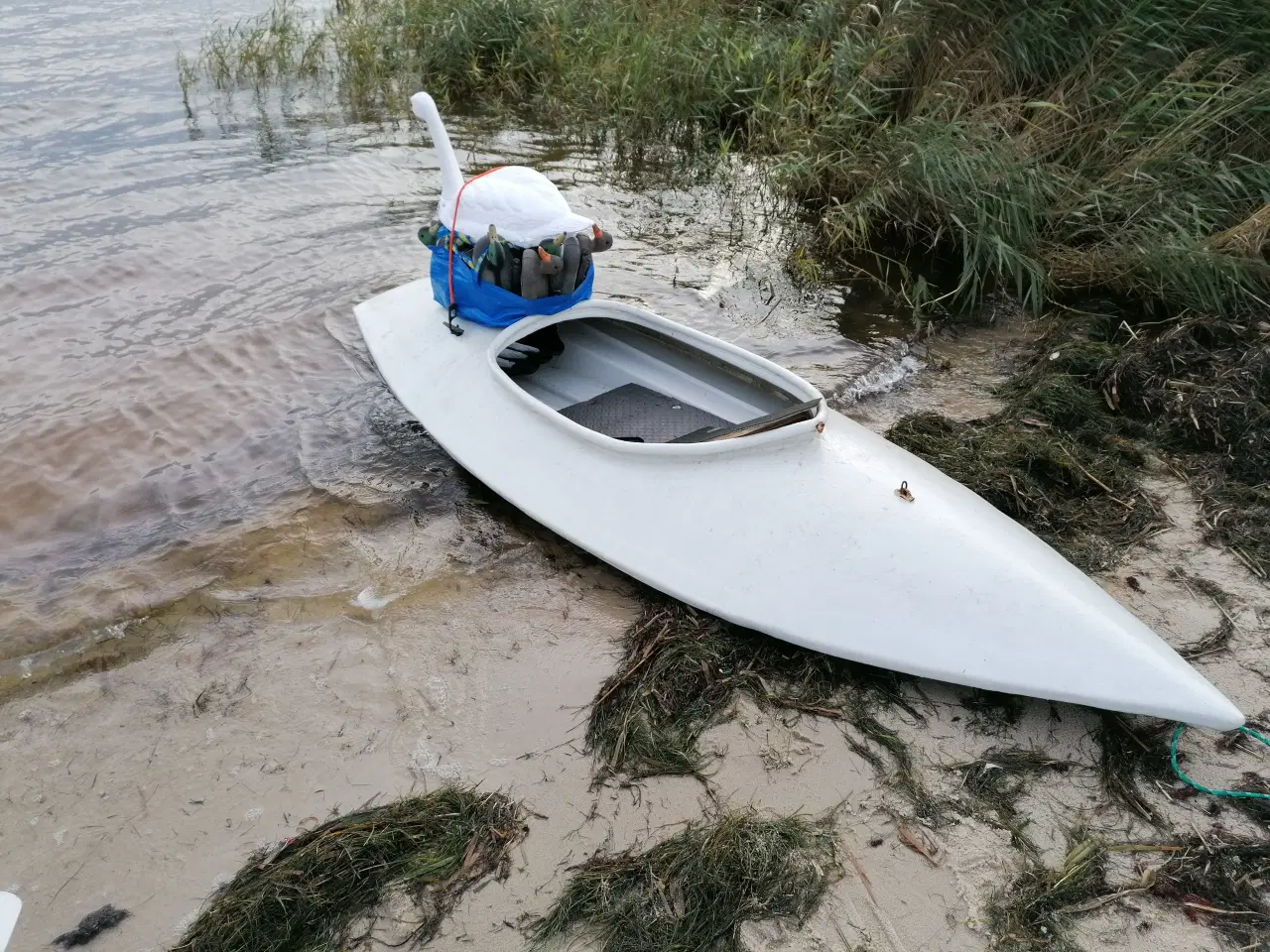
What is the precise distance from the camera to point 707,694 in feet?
11.4

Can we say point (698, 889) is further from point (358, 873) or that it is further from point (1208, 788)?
point (1208, 788)

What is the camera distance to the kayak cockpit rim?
12.0 feet

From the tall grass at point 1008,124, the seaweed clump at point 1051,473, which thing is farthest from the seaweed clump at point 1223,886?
the tall grass at point 1008,124

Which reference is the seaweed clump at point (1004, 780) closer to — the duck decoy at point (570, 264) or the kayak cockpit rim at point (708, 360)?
the kayak cockpit rim at point (708, 360)

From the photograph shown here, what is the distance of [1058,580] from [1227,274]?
11.3 ft

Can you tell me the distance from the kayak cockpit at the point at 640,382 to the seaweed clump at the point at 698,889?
1632mm

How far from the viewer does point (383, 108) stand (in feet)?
30.9

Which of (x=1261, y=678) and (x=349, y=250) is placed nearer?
(x=1261, y=678)

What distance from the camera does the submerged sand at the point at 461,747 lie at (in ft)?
9.23

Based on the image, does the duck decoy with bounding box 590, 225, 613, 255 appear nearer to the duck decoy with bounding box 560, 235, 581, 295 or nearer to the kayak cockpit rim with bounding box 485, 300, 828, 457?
the duck decoy with bounding box 560, 235, 581, 295

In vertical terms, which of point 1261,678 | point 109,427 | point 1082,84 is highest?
point 1082,84

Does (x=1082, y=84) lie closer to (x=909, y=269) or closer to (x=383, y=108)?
(x=909, y=269)

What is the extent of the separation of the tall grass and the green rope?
3421 millimetres

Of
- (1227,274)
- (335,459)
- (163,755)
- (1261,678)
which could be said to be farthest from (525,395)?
(1227,274)
